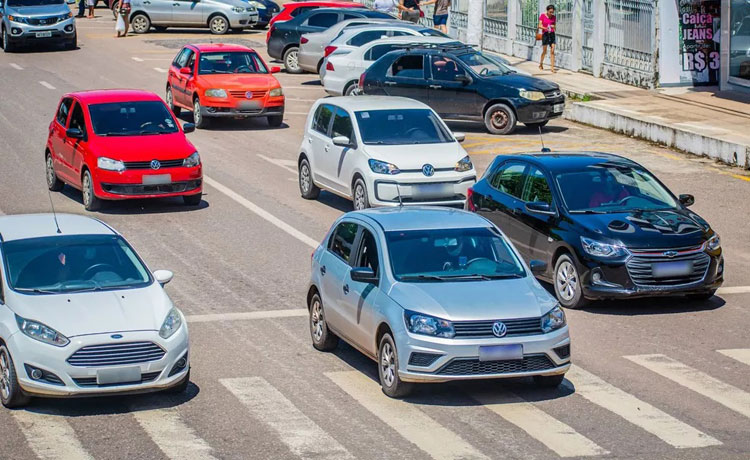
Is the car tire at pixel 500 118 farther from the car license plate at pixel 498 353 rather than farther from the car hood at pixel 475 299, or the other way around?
the car license plate at pixel 498 353

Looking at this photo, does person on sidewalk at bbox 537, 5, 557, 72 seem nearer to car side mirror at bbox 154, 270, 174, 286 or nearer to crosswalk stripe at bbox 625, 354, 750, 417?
crosswalk stripe at bbox 625, 354, 750, 417

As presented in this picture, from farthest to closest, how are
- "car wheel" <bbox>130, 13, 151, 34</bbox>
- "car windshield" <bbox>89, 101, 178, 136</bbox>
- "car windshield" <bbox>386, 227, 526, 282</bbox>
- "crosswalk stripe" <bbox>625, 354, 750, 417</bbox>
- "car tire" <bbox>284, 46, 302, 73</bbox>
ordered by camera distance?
"car wheel" <bbox>130, 13, 151, 34</bbox> < "car tire" <bbox>284, 46, 302, 73</bbox> < "car windshield" <bbox>89, 101, 178, 136</bbox> < "car windshield" <bbox>386, 227, 526, 282</bbox> < "crosswalk stripe" <bbox>625, 354, 750, 417</bbox>

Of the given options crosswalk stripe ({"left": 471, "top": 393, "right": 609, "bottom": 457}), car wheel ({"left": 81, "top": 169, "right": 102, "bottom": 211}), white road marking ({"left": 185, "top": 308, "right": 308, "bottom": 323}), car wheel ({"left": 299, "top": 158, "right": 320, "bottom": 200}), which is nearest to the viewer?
crosswalk stripe ({"left": 471, "top": 393, "right": 609, "bottom": 457})

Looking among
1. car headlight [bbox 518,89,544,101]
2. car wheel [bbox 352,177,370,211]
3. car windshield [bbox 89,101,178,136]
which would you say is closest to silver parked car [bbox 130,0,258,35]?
car headlight [bbox 518,89,544,101]

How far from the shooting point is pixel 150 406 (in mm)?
11805

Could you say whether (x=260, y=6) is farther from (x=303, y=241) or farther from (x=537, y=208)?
(x=537, y=208)

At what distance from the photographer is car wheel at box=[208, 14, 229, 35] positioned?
47.2m

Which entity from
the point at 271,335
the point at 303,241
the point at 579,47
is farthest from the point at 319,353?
the point at 579,47

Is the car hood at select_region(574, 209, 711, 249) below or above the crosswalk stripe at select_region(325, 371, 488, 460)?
above

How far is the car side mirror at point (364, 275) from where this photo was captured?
40.1 ft

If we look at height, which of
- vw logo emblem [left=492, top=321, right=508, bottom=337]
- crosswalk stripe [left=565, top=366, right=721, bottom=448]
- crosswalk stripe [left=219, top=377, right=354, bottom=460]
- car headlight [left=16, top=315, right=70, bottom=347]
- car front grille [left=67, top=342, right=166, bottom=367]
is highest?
car headlight [left=16, top=315, right=70, bottom=347]

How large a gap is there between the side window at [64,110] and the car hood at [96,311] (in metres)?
10.9

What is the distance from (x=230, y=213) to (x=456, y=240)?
28.4 feet

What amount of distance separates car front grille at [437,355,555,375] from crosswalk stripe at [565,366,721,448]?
2.32 feet
